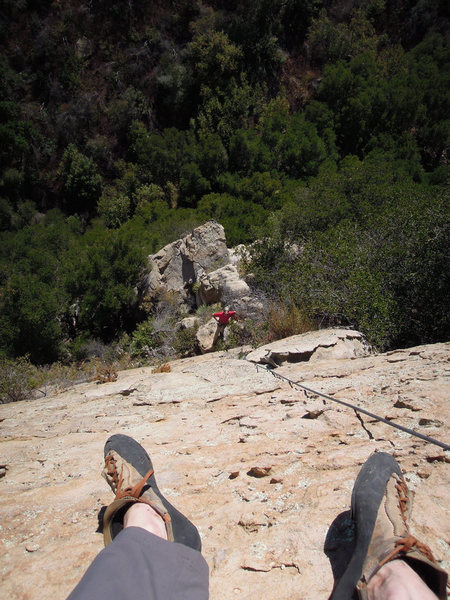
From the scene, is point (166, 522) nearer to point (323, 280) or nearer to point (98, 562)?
point (98, 562)

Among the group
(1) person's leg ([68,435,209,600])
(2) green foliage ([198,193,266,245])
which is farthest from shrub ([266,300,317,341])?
(2) green foliage ([198,193,266,245])

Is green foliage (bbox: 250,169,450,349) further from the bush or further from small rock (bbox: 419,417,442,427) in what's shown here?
the bush

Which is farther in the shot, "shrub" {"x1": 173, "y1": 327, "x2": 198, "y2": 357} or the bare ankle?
"shrub" {"x1": 173, "y1": 327, "x2": 198, "y2": 357}

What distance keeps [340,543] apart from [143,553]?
72 cm

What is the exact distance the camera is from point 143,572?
107 cm

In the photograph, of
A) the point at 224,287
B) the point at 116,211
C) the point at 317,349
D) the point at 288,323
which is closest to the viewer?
the point at 317,349

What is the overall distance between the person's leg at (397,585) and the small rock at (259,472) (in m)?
0.72

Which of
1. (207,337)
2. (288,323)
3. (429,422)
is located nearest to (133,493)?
(429,422)

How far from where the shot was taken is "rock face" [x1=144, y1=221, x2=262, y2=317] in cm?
727

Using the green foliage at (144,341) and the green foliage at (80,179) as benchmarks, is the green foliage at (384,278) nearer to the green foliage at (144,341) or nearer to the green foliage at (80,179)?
the green foliage at (144,341)

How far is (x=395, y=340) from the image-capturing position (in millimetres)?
4484

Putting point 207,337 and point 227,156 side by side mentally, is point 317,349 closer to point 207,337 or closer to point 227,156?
point 207,337

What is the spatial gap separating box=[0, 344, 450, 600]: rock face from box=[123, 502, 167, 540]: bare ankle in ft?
0.65

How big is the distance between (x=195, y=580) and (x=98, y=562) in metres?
0.31
